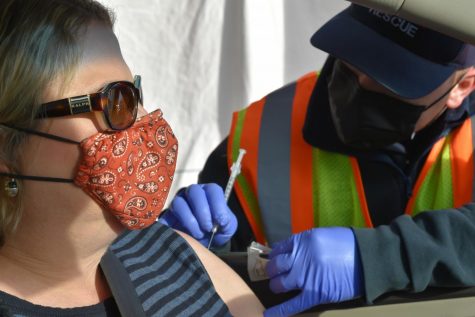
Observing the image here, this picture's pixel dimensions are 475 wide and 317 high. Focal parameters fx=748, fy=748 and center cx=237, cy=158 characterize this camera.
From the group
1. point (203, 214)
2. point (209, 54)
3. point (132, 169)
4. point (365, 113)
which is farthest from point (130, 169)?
point (209, 54)

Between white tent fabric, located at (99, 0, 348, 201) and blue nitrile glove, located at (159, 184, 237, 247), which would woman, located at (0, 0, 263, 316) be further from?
white tent fabric, located at (99, 0, 348, 201)

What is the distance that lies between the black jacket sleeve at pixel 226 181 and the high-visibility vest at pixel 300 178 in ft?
0.12

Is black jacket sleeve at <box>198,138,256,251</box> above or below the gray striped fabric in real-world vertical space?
below

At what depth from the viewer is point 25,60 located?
137cm

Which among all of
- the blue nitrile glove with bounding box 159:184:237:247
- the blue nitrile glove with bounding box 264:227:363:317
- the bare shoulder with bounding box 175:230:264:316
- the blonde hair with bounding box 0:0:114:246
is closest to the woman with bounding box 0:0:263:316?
the blonde hair with bounding box 0:0:114:246

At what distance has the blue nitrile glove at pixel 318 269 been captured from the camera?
1842 mm

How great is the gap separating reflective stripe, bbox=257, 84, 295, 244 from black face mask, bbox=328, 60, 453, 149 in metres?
0.25

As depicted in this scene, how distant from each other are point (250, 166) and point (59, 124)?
3.91ft

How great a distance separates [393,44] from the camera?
2324 mm

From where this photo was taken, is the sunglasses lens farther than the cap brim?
No

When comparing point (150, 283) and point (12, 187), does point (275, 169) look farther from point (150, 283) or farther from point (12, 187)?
point (12, 187)

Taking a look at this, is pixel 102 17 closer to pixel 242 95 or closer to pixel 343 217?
pixel 343 217

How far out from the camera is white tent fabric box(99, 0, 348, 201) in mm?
3131

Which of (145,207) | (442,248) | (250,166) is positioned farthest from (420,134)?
(145,207)
